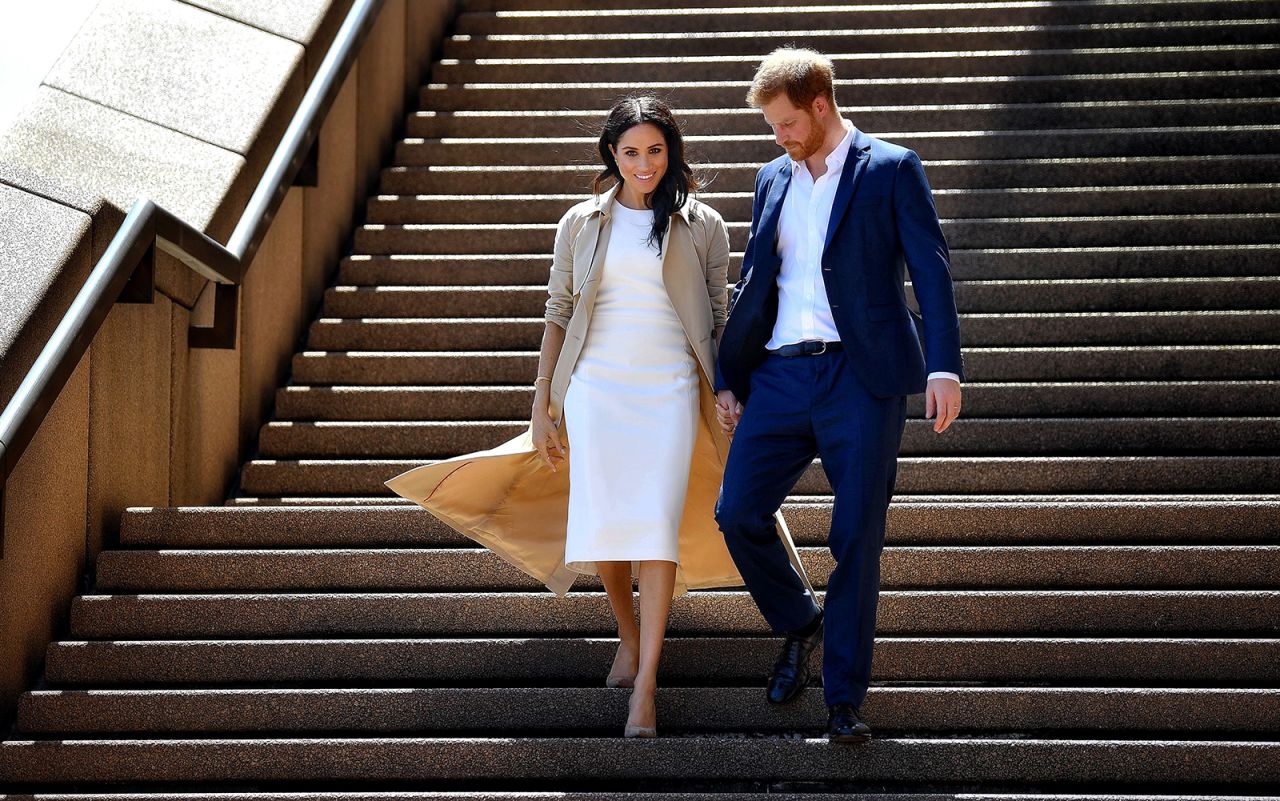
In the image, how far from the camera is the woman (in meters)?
4.50

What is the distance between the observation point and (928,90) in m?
8.17

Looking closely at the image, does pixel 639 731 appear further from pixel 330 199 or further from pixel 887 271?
pixel 330 199

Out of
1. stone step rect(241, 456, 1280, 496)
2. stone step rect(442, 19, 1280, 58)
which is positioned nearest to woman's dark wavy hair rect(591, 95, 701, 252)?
stone step rect(241, 456, 1280, 496)

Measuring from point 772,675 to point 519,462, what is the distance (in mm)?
1050

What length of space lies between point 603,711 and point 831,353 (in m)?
1.24

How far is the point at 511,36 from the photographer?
9031mm

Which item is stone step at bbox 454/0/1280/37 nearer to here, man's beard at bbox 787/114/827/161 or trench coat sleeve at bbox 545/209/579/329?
trench coat sleeve at bbox 545/209/579/329

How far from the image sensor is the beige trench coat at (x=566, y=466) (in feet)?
15.1

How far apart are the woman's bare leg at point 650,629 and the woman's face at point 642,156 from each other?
43.1 inches

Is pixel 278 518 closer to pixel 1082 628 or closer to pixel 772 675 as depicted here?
pixel 772 675

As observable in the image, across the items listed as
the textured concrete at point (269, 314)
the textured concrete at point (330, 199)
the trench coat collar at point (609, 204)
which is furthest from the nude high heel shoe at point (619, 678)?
the textured concrete at point (330, 199)

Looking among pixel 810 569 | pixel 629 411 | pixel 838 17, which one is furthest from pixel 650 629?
pixel 838 17

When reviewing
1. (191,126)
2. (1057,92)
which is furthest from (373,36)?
(1057,92)

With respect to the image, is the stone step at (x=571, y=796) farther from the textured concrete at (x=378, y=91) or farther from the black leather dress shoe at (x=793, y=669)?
the textured concrete at (x=378, y=91)
